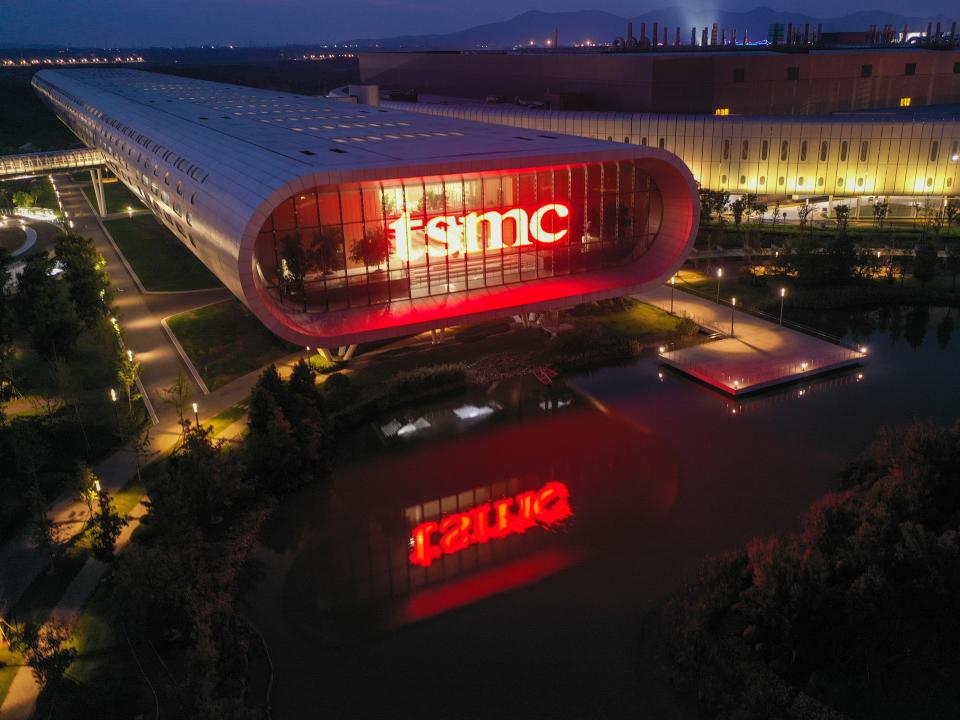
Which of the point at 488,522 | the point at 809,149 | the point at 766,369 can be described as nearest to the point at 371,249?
the point at 488,522

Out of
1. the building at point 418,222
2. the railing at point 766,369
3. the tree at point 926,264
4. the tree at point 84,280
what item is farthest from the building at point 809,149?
the tree at point 84,280

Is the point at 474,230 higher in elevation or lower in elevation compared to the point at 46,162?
lower

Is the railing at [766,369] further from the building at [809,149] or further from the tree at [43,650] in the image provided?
the tree at [43,650]

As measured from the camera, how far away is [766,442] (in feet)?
90.0

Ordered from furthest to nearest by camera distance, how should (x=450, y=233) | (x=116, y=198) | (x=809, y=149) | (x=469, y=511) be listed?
(x=116, y=198), (x=809, y=149), (x=450, y=233), (x=469, y=511)

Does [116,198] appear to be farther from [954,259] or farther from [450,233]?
[954,259]

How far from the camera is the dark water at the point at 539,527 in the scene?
1769 centimetres

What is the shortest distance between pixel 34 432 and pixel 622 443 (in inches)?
820

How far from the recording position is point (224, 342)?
37250 millimetres

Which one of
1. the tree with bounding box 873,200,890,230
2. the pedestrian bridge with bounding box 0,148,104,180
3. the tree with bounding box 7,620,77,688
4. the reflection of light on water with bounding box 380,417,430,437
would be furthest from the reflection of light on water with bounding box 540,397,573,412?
the pedestrian bridge with bounding box 0,148,104,180

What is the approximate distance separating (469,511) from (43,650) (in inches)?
472

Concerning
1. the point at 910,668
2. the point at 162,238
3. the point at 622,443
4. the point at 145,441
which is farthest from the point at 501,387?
the point at 162,238

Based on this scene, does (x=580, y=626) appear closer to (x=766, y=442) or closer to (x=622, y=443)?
(x=622, y=443)

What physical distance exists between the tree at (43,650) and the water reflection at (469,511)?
5.31 m
